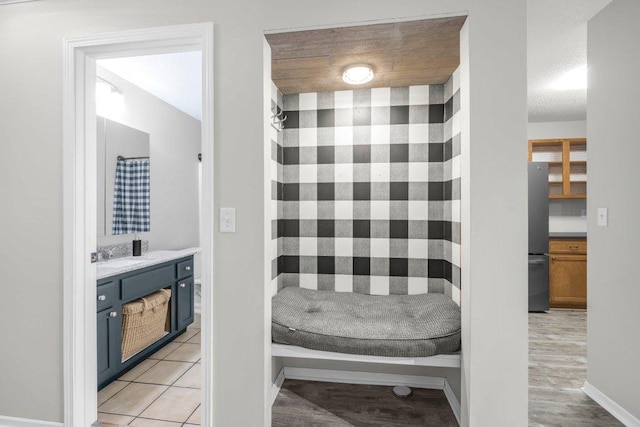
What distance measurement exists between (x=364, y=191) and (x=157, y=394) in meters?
2.05

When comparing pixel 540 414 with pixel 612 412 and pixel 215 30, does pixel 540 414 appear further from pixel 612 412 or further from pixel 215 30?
pixel 215 30

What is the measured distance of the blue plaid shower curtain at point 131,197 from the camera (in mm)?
3230

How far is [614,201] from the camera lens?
7.01 ft

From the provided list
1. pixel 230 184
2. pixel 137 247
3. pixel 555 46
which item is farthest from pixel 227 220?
pixel 555 46

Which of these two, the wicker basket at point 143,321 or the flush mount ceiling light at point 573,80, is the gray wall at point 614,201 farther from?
the wicker basket at point 143,321

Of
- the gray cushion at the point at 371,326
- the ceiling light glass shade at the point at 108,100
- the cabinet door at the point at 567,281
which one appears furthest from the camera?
the cabinet door at the point at 567,281

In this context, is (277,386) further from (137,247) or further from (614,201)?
(614,201)

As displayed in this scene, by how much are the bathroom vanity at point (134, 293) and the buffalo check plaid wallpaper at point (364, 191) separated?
116cm

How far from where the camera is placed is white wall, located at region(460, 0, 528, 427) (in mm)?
1553

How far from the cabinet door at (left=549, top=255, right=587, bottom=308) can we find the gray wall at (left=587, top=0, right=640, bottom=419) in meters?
2.34

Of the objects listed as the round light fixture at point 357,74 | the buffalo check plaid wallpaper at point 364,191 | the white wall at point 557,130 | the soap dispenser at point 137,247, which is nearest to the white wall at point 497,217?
the round light fixture at point 357,74

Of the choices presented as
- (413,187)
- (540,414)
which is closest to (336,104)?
(413,187)

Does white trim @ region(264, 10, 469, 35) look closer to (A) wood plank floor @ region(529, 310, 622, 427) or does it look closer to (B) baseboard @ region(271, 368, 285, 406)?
(B) baseboard @ region(271, 368, 285, 406)

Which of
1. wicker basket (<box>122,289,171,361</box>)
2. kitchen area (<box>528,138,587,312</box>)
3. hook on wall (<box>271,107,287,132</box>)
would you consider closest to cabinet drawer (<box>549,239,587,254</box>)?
kitchen area (<box>528,138,587,312</box>)
